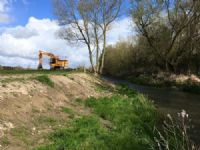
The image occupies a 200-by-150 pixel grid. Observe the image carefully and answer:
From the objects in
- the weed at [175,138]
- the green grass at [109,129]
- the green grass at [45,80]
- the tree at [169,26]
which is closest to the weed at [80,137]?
the green grass at [109,129]

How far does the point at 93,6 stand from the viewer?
162ft

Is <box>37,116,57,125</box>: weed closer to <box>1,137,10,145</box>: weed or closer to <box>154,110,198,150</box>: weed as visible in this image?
<box>1,137,10,145</box>: weed

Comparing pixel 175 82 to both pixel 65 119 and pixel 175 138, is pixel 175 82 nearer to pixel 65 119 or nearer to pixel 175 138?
pixel 65 119

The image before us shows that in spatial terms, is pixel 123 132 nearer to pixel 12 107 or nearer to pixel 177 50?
pixel 12 107

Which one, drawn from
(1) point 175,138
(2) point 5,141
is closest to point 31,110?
(2) point 5,141

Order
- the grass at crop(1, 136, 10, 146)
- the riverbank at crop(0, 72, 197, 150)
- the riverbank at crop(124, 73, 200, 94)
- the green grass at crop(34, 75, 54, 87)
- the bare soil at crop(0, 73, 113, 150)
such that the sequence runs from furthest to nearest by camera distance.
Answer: the riverbank at crop(124, 73, 200, 94) < the green grass at crop(34, 75, 54, 87) < the riverbank at crop(0, 72, 197, 150) < the bare soil at crop(0, 73, 113, 150) < the grass at crop(1, 136, 10, 146)

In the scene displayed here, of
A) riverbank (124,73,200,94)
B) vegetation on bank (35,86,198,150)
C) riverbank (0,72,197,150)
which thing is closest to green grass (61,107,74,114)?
riverbank (0,72,197,150)

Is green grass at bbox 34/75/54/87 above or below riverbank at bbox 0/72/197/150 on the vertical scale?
above

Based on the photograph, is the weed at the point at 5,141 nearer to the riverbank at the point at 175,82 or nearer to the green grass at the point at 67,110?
the green grass at the point at 67,110

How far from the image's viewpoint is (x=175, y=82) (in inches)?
1779

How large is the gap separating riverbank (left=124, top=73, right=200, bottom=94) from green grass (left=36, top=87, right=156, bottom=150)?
20.5 meters

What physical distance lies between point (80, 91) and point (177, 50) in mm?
30131

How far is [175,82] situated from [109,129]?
105 feet

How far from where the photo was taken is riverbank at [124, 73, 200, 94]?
132ft
